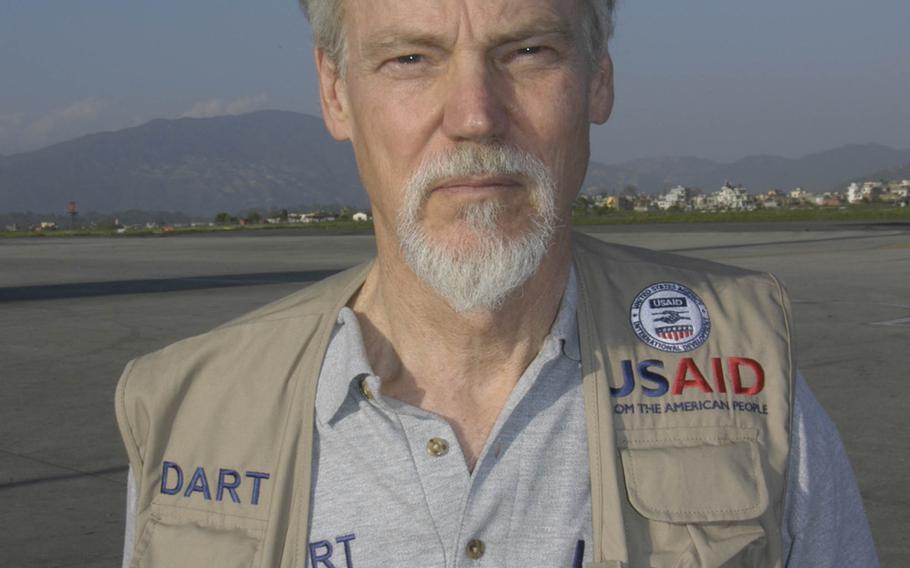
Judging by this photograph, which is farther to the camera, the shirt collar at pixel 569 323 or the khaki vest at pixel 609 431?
the shirt collar at pixel 569 323

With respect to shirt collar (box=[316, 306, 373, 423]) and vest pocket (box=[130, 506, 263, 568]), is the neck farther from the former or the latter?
vest pocket (box=[130, 506, 263, 568])

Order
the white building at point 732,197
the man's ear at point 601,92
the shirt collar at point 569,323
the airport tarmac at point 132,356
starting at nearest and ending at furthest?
the shirt collar at point 569,323
the man's ear at point 601,92
the airport tarmac at point 132,356
the white building at point 732,197

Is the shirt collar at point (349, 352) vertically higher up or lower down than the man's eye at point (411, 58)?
lower down

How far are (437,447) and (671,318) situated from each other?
0.48m

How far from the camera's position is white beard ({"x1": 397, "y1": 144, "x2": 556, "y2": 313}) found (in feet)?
6.53

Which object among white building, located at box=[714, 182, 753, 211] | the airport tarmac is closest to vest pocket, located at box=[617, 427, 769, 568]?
the airport tarmac

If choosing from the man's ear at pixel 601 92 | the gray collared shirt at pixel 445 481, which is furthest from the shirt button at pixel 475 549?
the man's ear at pixel 601 92

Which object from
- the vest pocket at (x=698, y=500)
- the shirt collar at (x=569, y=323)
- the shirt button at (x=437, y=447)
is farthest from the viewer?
the shirt collar at (x=569, y=323)

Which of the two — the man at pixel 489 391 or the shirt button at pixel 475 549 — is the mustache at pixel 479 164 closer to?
the man at pixel 489 391

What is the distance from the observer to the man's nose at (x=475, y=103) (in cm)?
195

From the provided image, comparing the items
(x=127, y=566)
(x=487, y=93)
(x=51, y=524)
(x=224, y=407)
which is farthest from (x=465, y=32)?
(x=51, y=524)

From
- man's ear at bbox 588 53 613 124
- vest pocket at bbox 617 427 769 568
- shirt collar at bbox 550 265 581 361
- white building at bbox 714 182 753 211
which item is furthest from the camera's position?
white building at bbox 714 182 753 211

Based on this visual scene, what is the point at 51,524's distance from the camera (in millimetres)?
6160

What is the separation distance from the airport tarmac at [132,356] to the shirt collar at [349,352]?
3.92 metres
